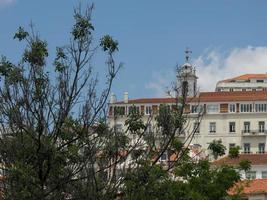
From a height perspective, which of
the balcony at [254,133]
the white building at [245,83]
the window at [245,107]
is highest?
the white building at [245,83]

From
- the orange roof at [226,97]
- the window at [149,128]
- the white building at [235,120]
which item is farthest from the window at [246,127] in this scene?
the window at [149,128]

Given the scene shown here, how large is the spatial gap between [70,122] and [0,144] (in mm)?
1473

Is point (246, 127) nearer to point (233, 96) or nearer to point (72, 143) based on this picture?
point (233, 96)

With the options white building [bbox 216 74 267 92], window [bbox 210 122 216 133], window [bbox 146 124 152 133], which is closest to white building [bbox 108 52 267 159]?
window [bbox 210 122 216 133]

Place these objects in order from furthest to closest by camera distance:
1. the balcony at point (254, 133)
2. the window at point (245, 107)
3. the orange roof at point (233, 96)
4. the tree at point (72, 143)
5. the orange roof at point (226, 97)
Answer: the orange roof at point (233, 96) < the orange roof at point (226, 97) < the window at point (245, 107) < the balcony at point (254, 133) < the tree at point (72, 143)

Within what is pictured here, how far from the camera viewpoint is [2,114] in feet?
49.3

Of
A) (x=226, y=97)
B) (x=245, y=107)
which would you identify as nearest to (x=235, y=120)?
(x=245, y=107)

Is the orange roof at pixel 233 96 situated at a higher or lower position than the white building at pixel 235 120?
higher

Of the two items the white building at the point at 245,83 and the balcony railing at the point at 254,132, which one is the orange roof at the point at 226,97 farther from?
the white building at the point at 245,83

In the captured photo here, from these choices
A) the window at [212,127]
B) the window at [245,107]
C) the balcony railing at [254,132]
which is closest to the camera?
the balcony railing at [254,132]

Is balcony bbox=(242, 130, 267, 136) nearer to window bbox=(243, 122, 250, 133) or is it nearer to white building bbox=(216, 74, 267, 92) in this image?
window bbox=(243, 122, 250, 133)

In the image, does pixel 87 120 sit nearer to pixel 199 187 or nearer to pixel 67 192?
pixel 67 192

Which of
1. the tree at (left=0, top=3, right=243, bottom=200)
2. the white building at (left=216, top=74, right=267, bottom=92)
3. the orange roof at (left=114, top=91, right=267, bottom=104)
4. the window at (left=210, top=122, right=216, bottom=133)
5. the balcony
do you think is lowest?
the tree at (left=0, top=3, right=243, bottom=200)

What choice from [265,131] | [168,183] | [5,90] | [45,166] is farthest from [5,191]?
[265,131]
